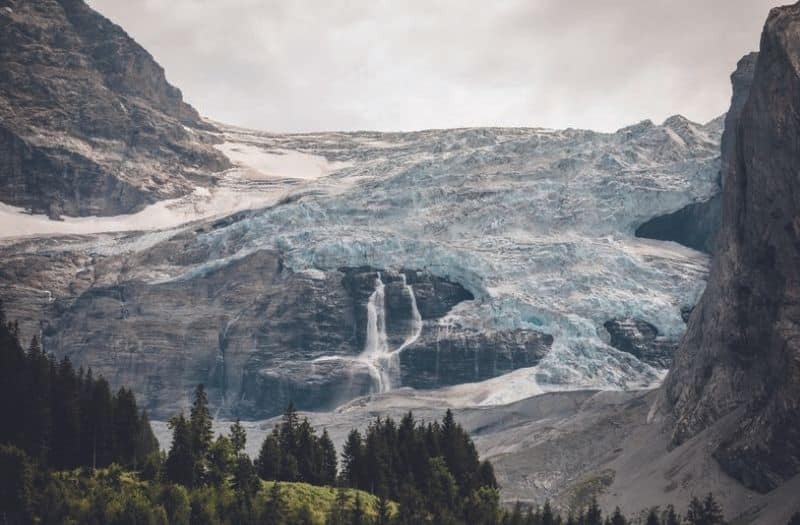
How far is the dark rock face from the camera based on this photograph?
6634 inches

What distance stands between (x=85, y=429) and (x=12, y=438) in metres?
7.30

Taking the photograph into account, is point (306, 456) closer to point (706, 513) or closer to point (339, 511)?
point (339, 511)

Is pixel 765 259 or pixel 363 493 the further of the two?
pixel 765 259

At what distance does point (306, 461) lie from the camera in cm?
13088

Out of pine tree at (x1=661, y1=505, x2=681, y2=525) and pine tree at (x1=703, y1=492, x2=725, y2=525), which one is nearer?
pine tree at (x1=661, y1=505, x2=681, y2=525)

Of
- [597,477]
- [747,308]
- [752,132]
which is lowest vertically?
[597,477]

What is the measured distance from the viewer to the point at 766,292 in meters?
187

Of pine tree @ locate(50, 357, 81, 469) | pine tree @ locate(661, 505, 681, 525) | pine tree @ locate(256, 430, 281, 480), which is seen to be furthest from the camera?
pine tree @ locate(661, 505, 681, 525)

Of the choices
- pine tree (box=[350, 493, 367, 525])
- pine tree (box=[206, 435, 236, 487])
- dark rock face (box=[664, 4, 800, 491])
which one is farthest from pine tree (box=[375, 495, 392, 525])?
dark rock face (box=[664, 4, 800, 491])

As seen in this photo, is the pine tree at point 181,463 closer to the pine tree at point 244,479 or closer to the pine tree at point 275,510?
the pine tree at point 244,479

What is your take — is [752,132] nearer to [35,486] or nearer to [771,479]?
[771,479]

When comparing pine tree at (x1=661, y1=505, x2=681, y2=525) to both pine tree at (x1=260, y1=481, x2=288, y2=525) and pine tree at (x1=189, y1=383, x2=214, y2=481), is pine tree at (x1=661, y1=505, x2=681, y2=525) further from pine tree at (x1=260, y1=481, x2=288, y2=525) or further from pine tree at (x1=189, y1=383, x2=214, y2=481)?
pine tree at (x1=189, y1=383, x2=214, y2=481)

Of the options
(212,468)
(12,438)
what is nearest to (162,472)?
(212,468)

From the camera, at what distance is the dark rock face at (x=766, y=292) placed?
553 feet
